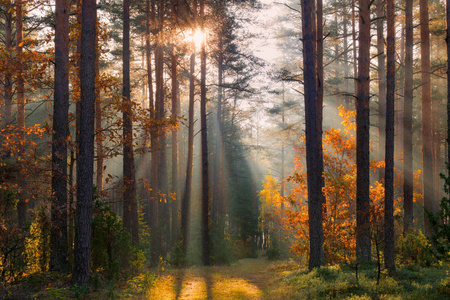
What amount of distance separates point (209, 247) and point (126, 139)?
977cm

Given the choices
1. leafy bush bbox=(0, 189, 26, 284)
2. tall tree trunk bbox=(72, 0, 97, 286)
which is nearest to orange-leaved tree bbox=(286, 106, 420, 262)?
tall tree trunk bbox=(72, 0, 97, 286)

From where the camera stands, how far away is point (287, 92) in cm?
3622

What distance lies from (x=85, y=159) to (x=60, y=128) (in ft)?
6.06

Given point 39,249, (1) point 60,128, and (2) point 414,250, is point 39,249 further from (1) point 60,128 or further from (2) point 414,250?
(2) point 414,250

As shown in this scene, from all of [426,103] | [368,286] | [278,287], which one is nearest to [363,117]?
[368,286]

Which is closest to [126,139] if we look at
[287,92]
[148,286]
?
[148,286]

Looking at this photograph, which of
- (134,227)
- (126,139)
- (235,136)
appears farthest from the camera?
(235,136)

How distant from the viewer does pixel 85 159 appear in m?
8.06

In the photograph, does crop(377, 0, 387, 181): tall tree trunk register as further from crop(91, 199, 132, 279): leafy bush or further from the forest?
crop(91, 199, 132, 279): leafy bush

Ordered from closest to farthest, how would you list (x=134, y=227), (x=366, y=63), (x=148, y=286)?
(x=148, y=286) → (x=366, y=63) → (x=134, y=227)

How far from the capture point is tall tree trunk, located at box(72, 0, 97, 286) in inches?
313

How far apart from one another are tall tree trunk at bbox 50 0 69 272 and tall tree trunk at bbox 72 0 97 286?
1.25 meters

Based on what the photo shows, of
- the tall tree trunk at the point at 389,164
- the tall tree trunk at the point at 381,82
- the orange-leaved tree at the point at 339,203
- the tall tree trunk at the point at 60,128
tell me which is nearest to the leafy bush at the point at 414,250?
the orange-leaved tree at the point at 339,203

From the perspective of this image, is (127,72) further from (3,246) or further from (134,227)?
(3,246)
